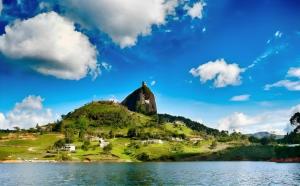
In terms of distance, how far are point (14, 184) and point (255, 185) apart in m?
59.2

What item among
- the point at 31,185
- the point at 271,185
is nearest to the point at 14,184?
the point at 31,185

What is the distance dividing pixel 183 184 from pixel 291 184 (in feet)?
84.2

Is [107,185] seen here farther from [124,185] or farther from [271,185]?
[271,185]

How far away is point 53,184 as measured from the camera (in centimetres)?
9900

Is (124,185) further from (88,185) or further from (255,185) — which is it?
(255,185)

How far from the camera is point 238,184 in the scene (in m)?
100

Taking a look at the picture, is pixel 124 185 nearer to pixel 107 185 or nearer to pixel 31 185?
pixel 107 185

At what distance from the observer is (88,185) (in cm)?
9675

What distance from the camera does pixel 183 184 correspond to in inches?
3900

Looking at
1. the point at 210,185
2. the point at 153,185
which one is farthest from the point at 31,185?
the point at 210,185

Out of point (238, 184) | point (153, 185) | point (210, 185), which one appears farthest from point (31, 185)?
point (238, 184)

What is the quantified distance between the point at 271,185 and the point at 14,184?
6263 cm

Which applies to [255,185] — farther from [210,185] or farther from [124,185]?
[124,185]

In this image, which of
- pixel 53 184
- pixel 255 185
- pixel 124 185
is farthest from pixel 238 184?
pixel 53 184
